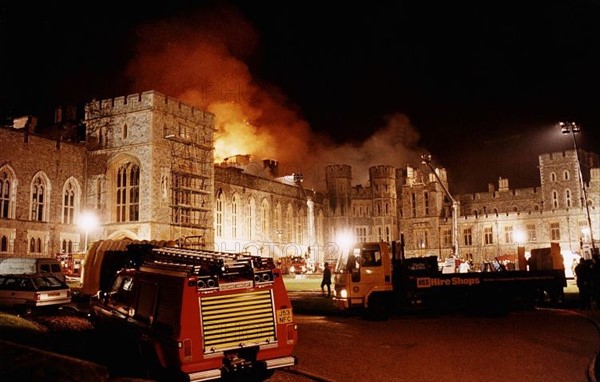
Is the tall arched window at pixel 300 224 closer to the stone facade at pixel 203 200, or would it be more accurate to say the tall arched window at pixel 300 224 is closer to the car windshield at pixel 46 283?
the stone facade at pixel 203 200

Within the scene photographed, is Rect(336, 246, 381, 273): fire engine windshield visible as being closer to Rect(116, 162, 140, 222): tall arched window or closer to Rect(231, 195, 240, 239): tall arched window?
Rect(116, 162, 140, 222): tall arched window

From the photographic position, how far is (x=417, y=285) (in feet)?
57.8

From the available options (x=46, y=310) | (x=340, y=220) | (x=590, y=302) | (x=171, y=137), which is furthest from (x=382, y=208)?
(x=46, y=310)

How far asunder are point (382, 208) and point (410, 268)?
46424 mm

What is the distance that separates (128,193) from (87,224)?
339cm

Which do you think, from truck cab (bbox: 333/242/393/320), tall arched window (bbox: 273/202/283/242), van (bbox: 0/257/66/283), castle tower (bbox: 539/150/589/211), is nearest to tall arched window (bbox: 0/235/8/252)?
van (bbox: 0/257/66/283)

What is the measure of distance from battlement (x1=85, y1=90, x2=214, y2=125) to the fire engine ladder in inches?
1115

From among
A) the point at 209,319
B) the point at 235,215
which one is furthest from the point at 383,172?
the point at 209,319

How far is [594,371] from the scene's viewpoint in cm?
917

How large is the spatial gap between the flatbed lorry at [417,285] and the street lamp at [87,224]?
843 inches

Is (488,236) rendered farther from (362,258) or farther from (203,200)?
(362,258)

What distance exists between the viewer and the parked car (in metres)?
17.0

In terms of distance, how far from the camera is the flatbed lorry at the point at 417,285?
1684cm

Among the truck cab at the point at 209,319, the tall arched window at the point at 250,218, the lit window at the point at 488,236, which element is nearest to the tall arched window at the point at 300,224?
the tall arched window at the point at 250,218
